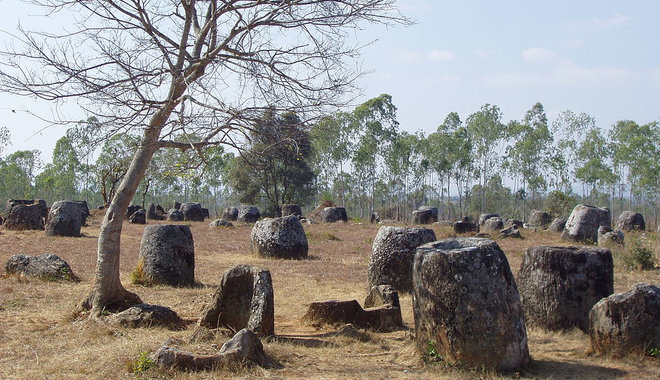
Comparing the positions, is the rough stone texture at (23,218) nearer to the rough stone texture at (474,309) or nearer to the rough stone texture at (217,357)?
the rough stone texture at (217,357)

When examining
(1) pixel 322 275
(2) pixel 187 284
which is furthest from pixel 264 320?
(1) pixel 322 275

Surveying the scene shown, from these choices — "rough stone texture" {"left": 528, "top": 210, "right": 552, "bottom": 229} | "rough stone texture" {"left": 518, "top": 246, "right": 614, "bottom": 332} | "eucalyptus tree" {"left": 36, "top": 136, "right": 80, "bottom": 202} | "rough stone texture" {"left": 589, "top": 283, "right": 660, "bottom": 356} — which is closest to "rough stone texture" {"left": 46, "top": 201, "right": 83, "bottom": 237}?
"rough stone texture" {"left": 518, "top": 246, "right": 614, "bottom": 332}

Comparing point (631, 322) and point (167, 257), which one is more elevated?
point (167, 257)

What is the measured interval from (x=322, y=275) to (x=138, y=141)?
602 cm

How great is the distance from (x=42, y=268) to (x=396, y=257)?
6.57m

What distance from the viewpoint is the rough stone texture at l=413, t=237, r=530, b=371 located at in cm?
588

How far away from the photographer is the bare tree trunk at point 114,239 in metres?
8.31

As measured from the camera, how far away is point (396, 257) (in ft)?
33.8

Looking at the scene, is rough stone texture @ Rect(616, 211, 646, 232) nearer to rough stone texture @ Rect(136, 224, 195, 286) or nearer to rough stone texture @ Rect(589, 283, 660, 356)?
rough stone texture @ Rect(136, 224, 195, 286)

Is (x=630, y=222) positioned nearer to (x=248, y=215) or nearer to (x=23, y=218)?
(x=248, y=215)

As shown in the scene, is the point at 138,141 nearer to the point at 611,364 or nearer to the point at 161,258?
the point at 161,258

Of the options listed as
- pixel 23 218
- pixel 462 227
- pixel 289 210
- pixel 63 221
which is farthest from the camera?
pixel 289 210

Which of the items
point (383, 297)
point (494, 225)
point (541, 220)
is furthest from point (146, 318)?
point (541, 220)

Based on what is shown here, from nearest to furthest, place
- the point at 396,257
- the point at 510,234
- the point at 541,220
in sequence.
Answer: the point at 396,257, the point at 510,234, the point at 541,220
